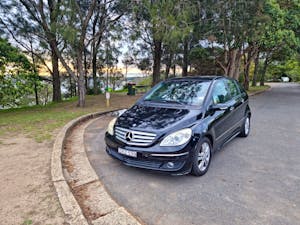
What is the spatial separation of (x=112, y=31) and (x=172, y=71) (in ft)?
35.2

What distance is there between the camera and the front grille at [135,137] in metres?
2.79

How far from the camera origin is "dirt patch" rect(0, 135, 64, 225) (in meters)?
2.11

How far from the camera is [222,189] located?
2.68 meters

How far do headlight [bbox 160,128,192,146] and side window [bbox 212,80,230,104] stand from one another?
1081 mm

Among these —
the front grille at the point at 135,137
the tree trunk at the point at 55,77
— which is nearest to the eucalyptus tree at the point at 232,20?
the tree trunk at the point at 55,77

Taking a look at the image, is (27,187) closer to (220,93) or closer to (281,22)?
(220,93)

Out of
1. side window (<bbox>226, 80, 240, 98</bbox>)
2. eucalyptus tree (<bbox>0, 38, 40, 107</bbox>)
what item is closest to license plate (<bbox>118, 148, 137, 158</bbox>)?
side window (<bbox>226, 80, 240, 98</bbox>)

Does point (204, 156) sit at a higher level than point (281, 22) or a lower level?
lower

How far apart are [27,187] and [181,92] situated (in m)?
2.84

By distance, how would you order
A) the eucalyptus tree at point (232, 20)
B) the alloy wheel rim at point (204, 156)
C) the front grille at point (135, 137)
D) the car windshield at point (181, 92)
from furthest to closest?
the eucalyptus tree at point (232, 20) → the car windshield at point (181, 92) → the alloy wheel rim at point (204, 156) → the front grille at point (135, 137)

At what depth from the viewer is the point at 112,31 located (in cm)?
925

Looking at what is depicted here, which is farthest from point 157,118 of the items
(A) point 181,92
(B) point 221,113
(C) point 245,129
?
(C) point 245,129

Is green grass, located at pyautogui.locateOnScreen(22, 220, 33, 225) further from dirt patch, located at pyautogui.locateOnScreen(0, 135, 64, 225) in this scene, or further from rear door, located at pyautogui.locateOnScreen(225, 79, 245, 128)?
rear door, located at pyautogui.locateOnScreen(225, 79, 245, 128)

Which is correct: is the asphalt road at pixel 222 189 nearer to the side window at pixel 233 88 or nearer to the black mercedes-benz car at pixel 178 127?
the black mercedes-benz car at pixel 178 127
